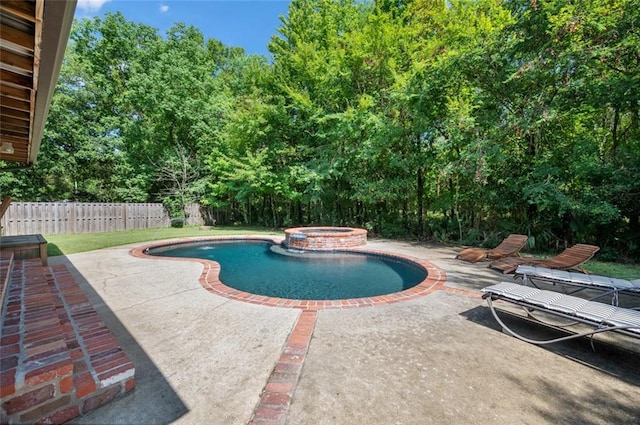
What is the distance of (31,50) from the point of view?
164 cm

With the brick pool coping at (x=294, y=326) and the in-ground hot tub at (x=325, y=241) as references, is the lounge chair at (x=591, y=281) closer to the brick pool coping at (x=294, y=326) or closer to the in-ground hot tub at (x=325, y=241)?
the brick pool coping at (x=294, y=326)

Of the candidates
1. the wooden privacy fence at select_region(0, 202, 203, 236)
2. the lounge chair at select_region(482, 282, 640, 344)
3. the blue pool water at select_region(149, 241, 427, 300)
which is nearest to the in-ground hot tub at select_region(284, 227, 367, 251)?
the blue pool water at select_region(149, 241, 427, 300)

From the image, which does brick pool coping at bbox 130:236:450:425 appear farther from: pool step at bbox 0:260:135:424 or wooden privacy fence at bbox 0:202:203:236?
wooden privacy fence at bbox 0:202:203:236

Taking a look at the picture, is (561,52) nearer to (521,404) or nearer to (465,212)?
(465,212)

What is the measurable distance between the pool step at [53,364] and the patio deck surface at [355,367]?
0.47ft

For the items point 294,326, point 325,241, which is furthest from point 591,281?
point 325,241

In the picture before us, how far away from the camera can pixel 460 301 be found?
13.4 feet

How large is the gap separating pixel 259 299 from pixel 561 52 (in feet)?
32.5

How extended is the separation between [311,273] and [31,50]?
590 centimetres

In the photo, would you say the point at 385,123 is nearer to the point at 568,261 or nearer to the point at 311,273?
the point at 311,273

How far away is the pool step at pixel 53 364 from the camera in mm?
1660

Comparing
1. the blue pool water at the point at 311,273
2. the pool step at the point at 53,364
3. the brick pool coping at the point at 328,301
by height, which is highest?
the pool step at the point at 53,364

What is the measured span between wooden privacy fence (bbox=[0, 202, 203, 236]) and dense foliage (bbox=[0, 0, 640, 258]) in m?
1.73

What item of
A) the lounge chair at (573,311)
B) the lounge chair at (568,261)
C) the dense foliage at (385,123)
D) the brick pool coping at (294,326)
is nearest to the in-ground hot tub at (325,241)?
the brick pool coping at (294,326)
